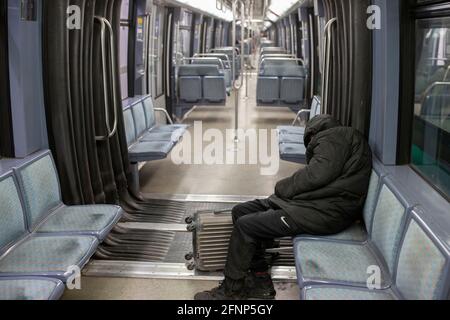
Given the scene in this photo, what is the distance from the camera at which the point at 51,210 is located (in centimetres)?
369

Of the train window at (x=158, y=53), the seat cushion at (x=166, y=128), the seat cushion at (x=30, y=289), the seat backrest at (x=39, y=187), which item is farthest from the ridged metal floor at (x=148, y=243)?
the train window at (x=158, y=53)

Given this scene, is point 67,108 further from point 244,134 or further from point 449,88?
point 244,134

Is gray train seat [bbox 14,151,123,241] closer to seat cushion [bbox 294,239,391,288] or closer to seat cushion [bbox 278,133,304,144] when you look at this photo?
seat cushion [bbox 294,239,391,288]

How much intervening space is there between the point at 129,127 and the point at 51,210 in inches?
88.9

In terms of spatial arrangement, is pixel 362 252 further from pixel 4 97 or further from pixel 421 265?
pixel 4 97

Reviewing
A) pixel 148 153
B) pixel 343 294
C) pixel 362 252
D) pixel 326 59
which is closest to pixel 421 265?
pixel 343 294

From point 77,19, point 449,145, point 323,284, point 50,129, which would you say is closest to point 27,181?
point 50,129

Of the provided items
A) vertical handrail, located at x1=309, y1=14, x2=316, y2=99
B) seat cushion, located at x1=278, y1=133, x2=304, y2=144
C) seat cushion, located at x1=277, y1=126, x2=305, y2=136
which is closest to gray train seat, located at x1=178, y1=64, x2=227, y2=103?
vertical handrail, located at x1=309, y1=14, x2=316, y2=99

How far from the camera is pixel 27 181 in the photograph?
332 centimetres

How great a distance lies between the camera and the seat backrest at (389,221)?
2709 mm

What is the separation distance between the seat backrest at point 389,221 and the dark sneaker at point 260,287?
74 cm

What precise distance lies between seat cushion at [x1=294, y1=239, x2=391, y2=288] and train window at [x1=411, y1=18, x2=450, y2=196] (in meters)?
0.62

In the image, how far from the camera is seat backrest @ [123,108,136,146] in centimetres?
572

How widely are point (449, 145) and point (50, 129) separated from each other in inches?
109
